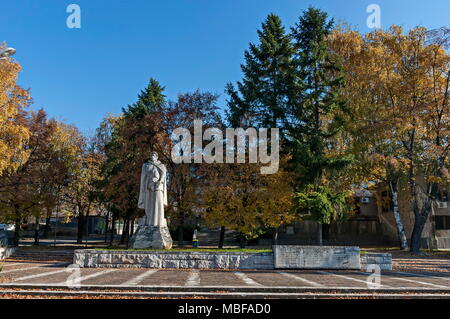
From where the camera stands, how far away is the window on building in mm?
32625

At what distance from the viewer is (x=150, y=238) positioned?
14664 mm

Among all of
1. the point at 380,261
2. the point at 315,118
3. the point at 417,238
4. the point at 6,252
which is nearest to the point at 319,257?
the point at 380,261

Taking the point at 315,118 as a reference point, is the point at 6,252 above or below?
below

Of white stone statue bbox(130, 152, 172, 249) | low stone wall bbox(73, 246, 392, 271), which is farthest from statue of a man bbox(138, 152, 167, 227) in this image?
low stone wall bbox(73, 246, 392, 271)

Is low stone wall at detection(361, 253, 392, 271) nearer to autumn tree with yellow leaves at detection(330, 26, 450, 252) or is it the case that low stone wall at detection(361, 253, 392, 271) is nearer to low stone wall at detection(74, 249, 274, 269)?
low stone wall at detection(74, 249, 274, 269)

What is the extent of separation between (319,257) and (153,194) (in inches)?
296

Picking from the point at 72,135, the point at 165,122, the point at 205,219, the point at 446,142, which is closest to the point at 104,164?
the point at 72,135

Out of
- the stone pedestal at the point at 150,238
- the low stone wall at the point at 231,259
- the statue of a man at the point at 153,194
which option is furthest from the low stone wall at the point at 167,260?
the statue of a man at the point at 153,194

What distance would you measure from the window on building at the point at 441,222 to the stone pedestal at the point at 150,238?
29.0 metres

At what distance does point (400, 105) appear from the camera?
2508 cm

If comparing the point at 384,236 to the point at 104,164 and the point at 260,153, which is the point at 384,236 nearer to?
the point at 260,153

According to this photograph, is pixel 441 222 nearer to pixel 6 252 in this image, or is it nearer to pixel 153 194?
pixel 153 194

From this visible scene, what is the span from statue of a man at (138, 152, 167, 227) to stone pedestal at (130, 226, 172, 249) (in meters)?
0.22

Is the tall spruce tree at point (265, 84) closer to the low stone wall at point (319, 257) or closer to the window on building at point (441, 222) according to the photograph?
the low stone wall at point (319, 257)
